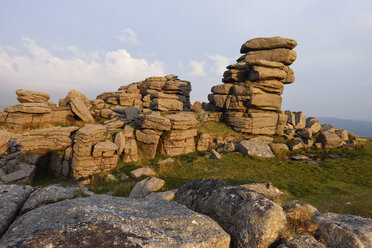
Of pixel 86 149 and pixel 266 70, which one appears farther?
pixel 266 70

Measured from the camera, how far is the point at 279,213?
3.96 m

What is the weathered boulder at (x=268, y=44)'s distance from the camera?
2523 centimetres

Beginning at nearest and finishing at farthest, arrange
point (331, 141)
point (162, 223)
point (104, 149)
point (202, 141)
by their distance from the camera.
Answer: point (162, 223) → point (104, 149) → point (331, 141) → point (202, 141)

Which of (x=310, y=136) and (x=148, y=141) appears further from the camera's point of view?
(x=310, y=136)

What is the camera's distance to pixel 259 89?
2412 centimetres

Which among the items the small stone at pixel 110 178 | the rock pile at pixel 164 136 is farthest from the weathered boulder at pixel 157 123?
the small stone at pixel 110 178

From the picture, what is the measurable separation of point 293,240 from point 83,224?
4.08 metres

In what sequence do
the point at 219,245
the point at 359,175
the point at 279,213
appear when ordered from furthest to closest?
the point at 359,175 → the point at 279,213 → the point at 219,245

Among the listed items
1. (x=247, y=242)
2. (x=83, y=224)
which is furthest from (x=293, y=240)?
(x=83, y=224)

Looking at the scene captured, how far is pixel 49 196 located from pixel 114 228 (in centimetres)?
299

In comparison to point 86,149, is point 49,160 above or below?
below

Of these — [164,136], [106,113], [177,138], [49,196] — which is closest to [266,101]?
[177,138]

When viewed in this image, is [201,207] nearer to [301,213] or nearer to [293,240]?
[293,240]

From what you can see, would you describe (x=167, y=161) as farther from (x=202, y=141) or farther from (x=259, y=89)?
(x=259, y=89)
